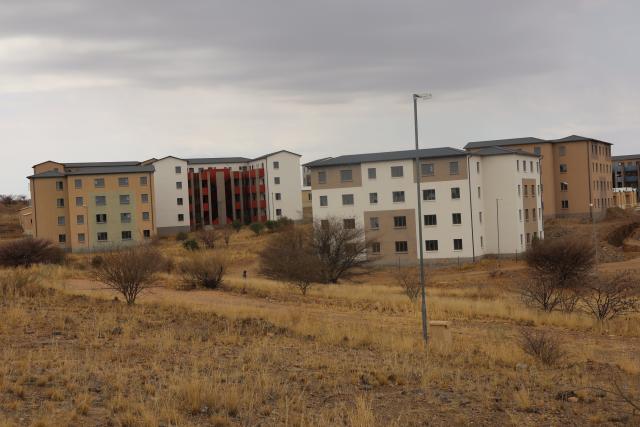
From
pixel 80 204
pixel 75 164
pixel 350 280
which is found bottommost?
pixel 350 280

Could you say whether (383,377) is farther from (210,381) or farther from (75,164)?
(75,164)

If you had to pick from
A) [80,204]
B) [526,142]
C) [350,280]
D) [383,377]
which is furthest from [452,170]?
[383,377]

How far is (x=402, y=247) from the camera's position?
6581 centimetres

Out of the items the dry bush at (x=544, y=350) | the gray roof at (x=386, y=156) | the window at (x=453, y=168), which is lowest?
the dry bush at (x=544, y=350)

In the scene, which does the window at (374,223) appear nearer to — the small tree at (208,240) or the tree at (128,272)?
the small tree at (208,240)

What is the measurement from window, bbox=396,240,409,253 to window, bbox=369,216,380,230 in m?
2.57

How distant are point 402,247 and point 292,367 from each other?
5179cm

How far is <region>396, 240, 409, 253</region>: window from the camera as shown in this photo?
65688mm

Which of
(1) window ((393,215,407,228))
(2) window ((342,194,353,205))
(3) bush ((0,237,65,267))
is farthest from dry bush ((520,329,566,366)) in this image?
(2) window ((342,194,353,205))

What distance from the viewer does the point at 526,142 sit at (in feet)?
292

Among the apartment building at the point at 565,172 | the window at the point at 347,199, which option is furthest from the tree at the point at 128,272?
the apartment building at the point at 565,172

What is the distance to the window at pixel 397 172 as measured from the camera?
65938 mm

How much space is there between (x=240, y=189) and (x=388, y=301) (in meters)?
76.2

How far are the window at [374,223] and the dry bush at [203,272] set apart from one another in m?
30.0
